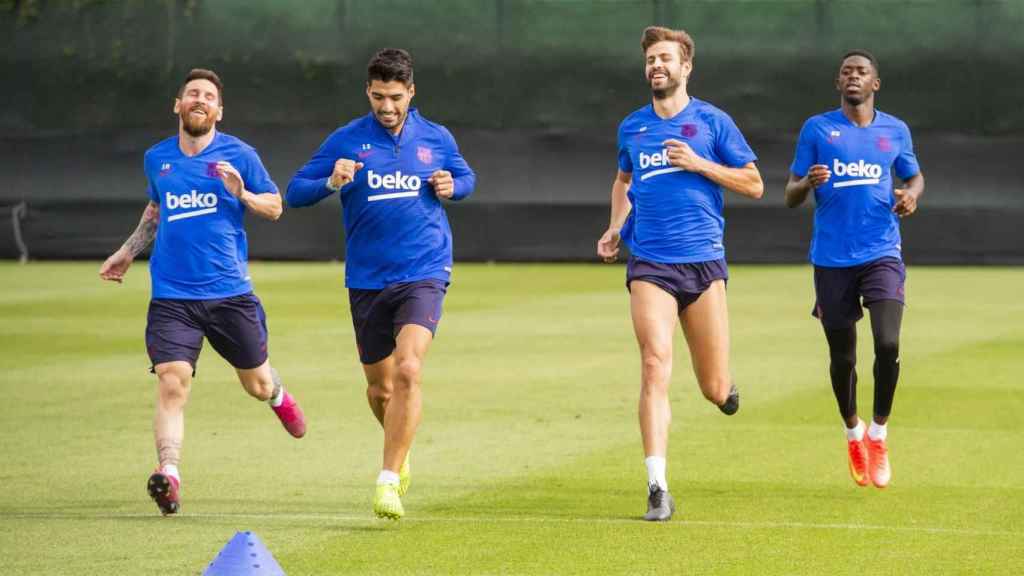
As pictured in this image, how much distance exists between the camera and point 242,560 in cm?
626

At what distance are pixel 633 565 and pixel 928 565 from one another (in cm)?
124

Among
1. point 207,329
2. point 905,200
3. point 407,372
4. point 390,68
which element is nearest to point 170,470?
point 207,329

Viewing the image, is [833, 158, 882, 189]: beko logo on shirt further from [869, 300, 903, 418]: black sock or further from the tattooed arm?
the tattooed arm

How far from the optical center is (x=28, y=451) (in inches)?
453

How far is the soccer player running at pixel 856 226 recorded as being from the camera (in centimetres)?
1050

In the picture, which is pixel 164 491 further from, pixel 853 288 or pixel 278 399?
pixel 853 288

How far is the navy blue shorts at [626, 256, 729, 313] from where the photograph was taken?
32.1ft

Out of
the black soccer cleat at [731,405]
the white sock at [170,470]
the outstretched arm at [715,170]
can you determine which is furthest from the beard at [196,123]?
the black soccer cleat at [731,405]

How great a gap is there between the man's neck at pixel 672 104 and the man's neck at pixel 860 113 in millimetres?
1318

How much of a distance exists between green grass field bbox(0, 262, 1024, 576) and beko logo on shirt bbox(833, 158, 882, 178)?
166 centimetres

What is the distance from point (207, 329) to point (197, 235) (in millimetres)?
495

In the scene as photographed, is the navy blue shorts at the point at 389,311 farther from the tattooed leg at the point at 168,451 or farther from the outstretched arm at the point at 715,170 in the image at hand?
the outstretched arm at the point at 715,170

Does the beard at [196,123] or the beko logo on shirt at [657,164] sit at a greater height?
the beard at [196,123]

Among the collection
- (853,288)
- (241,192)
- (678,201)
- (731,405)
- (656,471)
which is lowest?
(731,405)
